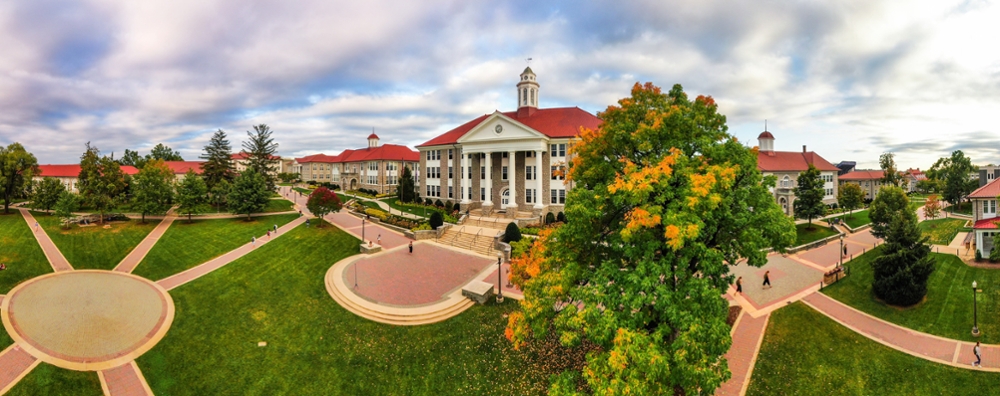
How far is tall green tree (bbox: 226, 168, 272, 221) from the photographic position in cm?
3631

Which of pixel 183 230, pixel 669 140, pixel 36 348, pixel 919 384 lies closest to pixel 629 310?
pixel 669 140

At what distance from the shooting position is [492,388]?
1437 centimetres

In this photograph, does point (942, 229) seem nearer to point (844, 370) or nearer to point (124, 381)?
point (844, 370)

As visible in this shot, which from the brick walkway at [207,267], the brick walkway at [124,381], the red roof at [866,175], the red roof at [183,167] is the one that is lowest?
the brick walkway at [124,381]

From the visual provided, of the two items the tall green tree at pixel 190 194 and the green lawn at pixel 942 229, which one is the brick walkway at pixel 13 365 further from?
the green lawn at pixel 942 229

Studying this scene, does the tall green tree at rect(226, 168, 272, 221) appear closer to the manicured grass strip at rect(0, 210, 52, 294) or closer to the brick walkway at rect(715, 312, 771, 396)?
the manicured grass strip at rect(0, 210, 52, 294)

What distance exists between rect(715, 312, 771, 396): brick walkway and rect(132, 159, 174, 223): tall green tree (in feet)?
148

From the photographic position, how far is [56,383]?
15188mm

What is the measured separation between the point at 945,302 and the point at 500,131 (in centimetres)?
3305

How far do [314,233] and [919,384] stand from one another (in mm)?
37504

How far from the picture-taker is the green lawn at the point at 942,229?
30.4m

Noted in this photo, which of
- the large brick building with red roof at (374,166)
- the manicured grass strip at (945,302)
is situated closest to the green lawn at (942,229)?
the manicured grass strip at (945,302)

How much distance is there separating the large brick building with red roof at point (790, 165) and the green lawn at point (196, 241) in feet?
201

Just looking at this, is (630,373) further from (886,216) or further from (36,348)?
(886,216)
